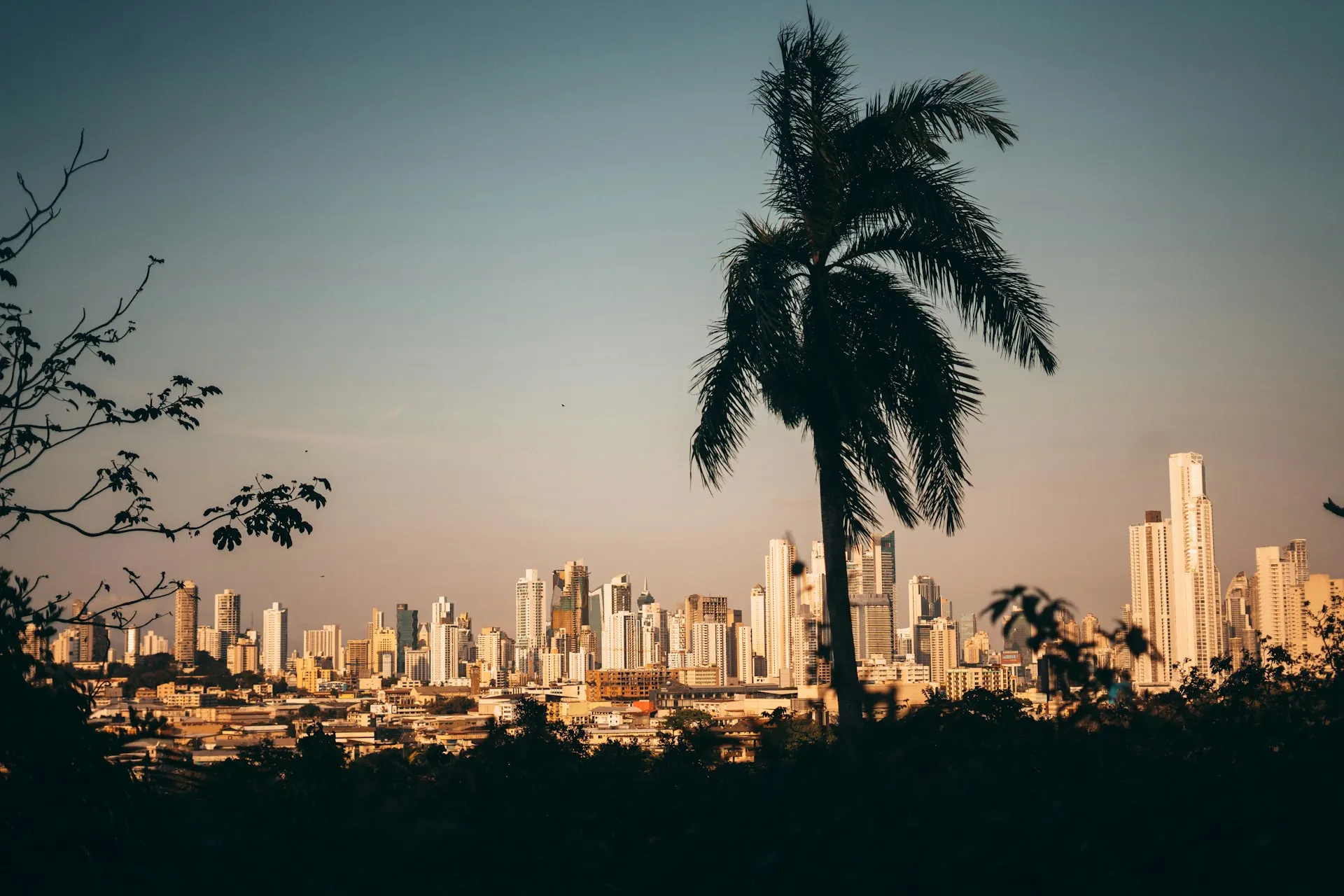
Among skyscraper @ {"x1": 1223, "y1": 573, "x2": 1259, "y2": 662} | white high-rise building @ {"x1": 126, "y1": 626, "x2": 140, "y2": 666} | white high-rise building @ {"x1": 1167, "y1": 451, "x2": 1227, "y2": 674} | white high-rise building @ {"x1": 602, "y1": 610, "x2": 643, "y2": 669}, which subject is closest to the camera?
white high-rise building @ {"x1": 126, "y1": 626, "x2": 140, "y2": 666}

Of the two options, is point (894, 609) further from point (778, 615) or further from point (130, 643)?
point (778, 615)

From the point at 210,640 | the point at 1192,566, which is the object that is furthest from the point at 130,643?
the point at 210,640

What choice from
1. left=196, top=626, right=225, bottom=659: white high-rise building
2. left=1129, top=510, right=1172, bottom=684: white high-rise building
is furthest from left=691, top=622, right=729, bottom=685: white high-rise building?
left=1129, top=510, right=1172, bottom=684: white high-rise building

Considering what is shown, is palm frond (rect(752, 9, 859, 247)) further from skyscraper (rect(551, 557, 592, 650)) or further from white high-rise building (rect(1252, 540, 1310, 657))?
skyscraper (rect(551, 557, 592, 650))

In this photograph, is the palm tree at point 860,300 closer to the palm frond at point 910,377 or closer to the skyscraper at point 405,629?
the palm frond at point 910,377

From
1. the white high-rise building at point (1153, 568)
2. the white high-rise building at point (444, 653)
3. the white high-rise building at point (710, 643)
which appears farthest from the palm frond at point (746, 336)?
the white high-rise building at point (444, 653)

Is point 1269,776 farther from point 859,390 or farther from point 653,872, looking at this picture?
point 859,390
